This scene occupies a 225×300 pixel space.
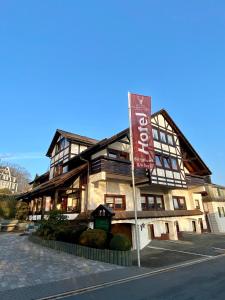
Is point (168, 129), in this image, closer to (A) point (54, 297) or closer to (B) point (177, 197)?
(B) point (177, 197)

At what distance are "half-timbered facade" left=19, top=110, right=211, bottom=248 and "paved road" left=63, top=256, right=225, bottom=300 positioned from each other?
8014mm

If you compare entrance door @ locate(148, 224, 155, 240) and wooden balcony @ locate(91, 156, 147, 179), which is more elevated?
wooden balcony @ locate(91, 156, 147, 179)

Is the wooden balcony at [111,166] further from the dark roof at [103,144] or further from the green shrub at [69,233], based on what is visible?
the green shrub at [69,233]

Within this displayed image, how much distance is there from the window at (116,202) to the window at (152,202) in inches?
104

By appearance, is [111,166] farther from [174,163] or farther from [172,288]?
[172,288]

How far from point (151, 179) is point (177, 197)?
24.9 feet

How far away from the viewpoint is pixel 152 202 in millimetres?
22688

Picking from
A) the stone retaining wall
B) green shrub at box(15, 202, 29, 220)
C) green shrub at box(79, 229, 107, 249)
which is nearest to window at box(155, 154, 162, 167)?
green shrub at box(79, 229, 107, 249)

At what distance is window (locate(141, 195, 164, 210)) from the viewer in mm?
21875

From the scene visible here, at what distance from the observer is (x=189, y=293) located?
683 centimetres

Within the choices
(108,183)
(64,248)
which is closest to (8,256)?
(64,248)

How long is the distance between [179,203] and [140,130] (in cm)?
1463

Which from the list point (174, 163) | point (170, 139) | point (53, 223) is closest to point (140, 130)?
point (53, 223)

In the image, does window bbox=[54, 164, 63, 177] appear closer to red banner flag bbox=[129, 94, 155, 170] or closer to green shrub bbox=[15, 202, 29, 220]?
green shrub bbox=[15, 202, 29, 220]
